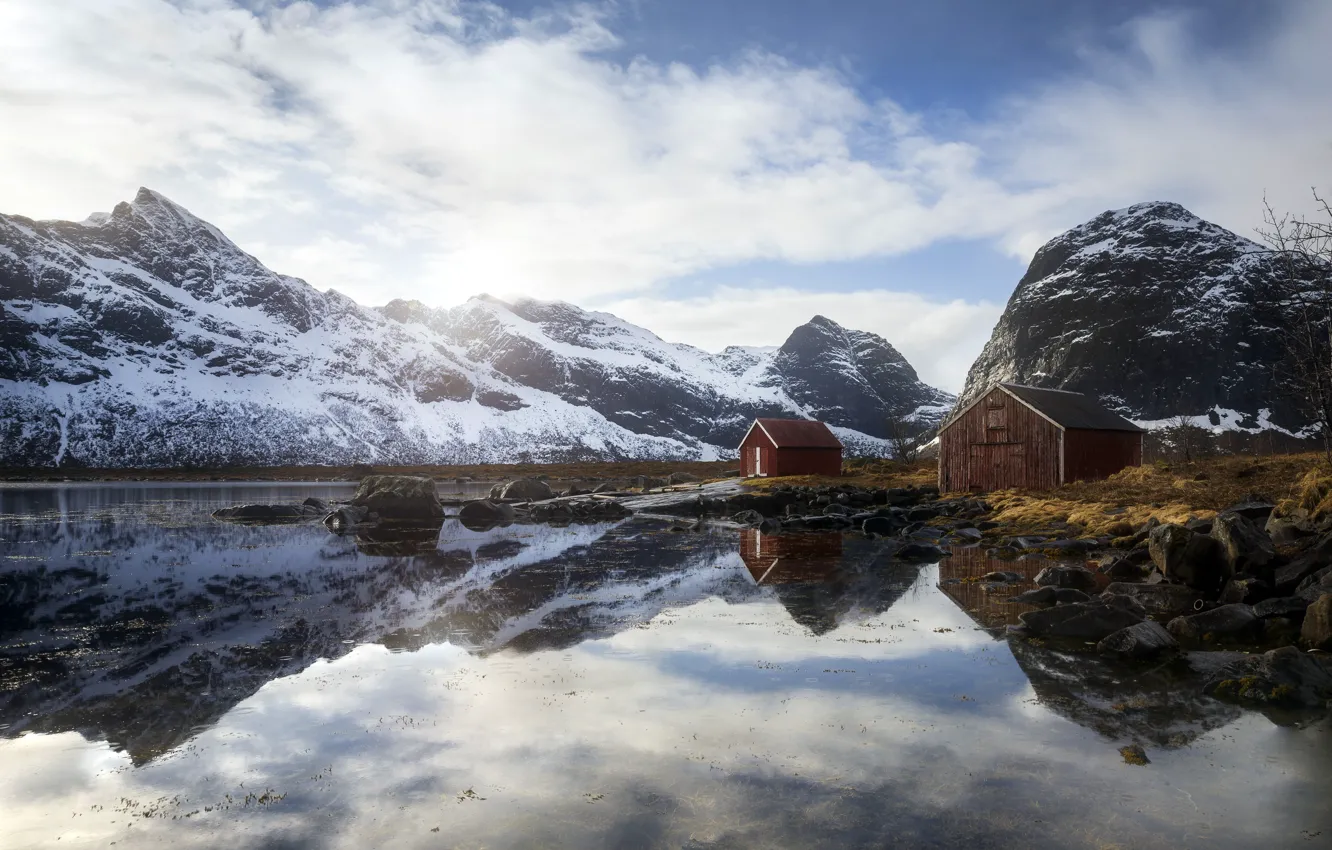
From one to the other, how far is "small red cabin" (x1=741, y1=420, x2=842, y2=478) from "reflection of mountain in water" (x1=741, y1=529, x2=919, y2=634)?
110 ft

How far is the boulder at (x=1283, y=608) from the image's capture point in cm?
1253

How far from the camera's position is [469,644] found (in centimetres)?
1259

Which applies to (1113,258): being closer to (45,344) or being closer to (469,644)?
(469,644)

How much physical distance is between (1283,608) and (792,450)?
5042cm

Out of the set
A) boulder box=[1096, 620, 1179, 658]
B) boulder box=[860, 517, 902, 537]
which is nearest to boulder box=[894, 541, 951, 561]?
boulder box=[860, 517, 902, 537]

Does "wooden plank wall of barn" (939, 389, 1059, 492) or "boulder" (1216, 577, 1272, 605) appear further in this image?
"wooden plank wall of barn" (939, 389, 1059, 492)

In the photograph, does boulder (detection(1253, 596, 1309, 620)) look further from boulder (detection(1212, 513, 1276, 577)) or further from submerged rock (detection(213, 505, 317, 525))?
submerged rock (detection(213, 505, 317, 525))

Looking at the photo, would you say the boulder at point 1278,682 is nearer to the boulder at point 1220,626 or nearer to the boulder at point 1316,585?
the boulder at point 1220,626

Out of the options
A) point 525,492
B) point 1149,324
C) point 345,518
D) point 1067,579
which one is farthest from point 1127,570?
point 1149,324

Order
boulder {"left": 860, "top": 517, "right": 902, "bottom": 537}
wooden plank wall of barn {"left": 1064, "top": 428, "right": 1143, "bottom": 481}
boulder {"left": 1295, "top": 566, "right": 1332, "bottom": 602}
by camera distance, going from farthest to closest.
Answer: wooden plank wall of barn {"left": 1064, "top": 428, "right": 1143, "bottom": 481}, boulder {"left": 860, "top": 517, "right": 902, "bottom": 537}, boulder {"left": 1295, "top": 566, "right": 1332, "bottom": 602}

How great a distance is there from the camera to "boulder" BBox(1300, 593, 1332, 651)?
36.1ft

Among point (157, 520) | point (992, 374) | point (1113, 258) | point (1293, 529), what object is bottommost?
point (157, 520)

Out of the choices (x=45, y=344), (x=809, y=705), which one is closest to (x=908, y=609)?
(x=809, y=705)

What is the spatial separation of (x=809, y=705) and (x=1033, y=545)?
1638 cm
